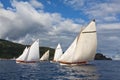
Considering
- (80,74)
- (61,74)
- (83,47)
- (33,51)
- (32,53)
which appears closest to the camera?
(80,74)

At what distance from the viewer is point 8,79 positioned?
2763 inches

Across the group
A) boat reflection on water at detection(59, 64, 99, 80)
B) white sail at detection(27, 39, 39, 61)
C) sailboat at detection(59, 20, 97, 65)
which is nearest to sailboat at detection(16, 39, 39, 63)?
white sail at detection(27, 39, 39, 61)

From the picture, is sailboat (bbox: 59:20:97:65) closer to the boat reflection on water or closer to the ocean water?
the ocean water

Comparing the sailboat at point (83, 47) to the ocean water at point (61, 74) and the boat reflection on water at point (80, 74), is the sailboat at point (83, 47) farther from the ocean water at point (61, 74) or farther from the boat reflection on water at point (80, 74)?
the boat reflection on water at point (80, 74)

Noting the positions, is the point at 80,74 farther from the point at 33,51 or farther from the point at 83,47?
the point at 33,51

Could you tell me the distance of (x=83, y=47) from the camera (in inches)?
4975

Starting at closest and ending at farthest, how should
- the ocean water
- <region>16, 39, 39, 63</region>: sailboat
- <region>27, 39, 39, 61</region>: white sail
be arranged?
the ocean water < <region>27, 39, 39, 61</region>: white sail < <region>16, 39, 39, 63</region>: sailboat

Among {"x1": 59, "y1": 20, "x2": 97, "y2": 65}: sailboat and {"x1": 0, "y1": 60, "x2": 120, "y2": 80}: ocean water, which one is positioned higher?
{"x1": 59, "y1": 20, "x2": 97, "y2": 65}: sailboat

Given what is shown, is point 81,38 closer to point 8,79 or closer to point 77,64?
point 77,64

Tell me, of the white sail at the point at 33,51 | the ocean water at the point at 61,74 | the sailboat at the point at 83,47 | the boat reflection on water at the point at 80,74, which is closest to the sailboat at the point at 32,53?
the white sail at the point at 33,51

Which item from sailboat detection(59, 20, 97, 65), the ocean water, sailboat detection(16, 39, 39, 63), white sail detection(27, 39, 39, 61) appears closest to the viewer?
the ocean water

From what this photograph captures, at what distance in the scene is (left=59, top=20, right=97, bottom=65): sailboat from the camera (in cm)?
12526

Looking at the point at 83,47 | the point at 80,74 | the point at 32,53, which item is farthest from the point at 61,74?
the point at 32,53

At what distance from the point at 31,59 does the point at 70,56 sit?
53.0 m
